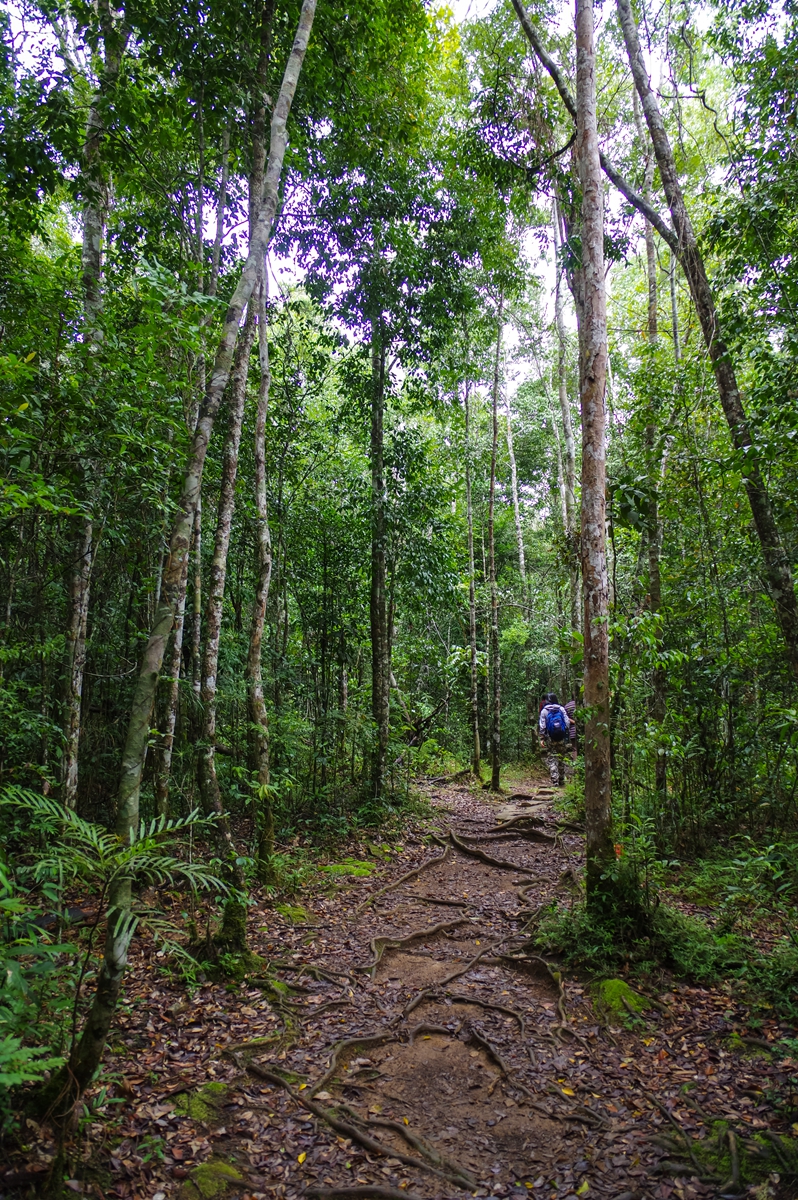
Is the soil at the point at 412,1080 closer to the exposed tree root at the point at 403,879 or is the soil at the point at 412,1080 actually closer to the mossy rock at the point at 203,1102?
the mossy rock at the point at 203,1102

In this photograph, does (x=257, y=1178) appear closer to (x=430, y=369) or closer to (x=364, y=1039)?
(x=364, y=1039)

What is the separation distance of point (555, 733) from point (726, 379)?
887 cm

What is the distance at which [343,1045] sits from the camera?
4500 millimetres

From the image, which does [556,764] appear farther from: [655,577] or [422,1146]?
[422,1146]

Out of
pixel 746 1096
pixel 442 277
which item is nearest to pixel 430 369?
pixel 442 277

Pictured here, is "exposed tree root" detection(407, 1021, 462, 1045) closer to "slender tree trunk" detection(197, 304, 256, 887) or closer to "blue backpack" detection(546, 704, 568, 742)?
"slender tree trunk" detection(197, 304, 256, 887)

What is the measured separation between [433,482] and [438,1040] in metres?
8.82

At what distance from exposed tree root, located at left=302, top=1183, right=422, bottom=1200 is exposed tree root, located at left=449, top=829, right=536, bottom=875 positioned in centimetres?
545

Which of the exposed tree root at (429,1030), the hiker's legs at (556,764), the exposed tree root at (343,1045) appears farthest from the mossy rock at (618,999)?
the hiker's legs at (556,764)

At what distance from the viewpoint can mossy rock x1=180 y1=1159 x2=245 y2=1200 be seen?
308cm

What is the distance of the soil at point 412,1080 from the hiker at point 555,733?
7.56 m

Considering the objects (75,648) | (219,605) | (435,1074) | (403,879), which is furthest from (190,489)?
(403,879)

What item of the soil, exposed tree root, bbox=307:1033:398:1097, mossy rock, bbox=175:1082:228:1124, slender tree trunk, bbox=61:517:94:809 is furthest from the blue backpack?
mossy rock, bbox=175:1082:228:1124

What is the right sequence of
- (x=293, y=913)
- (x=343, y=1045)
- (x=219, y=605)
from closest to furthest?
(x=343, y=1045), (x=219, y=605), (x=293, y=913)
